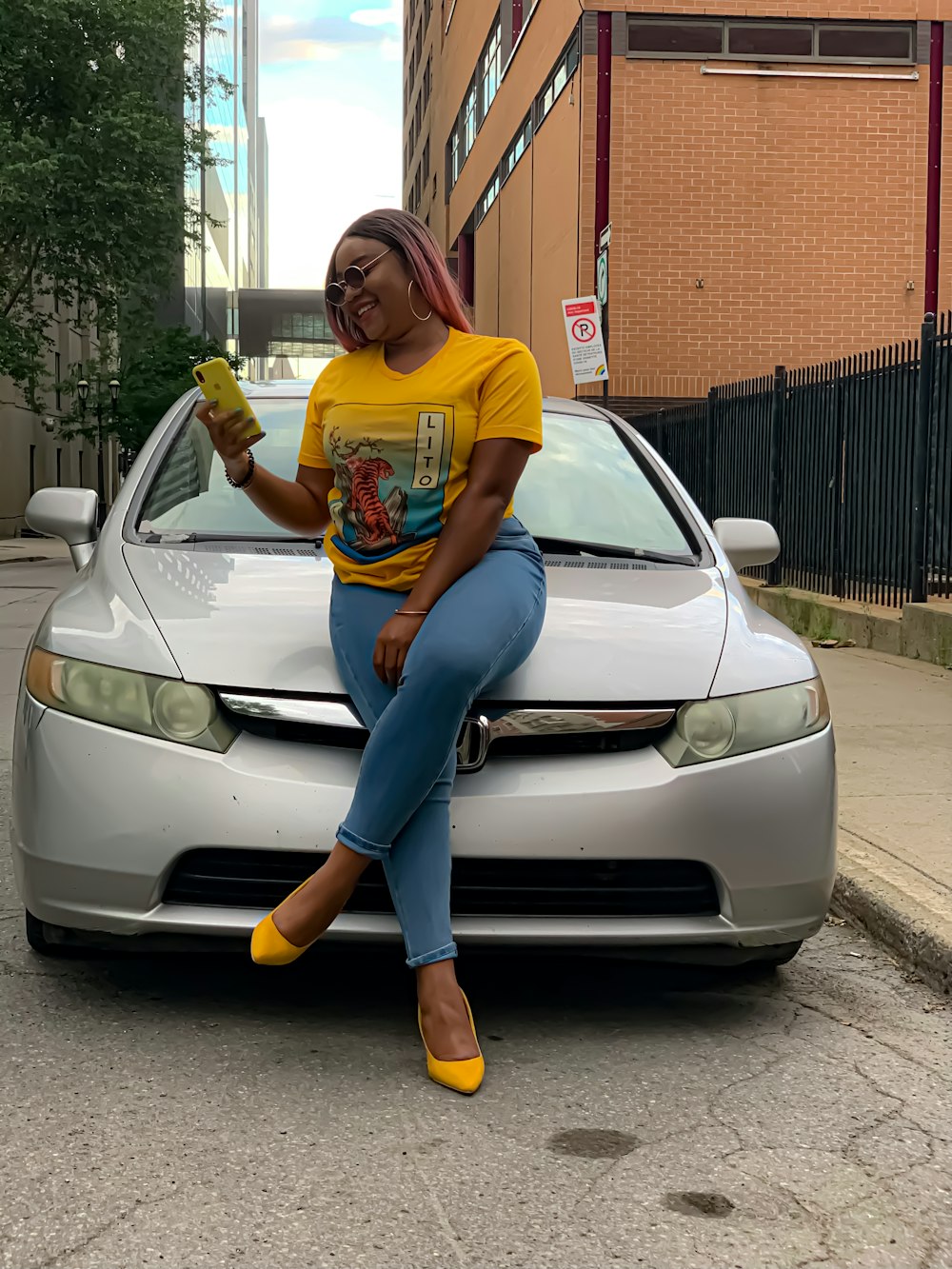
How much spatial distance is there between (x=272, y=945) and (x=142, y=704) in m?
0.58

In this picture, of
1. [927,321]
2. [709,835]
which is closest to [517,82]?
[927,321]

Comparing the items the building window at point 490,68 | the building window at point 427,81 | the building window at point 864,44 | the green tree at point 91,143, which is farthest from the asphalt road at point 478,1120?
the building window at point 427,81

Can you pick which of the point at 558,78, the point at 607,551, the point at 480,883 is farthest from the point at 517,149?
the point at 480,883

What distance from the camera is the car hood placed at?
3.14 m

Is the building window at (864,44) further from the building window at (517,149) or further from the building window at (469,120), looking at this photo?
the building window at (469,120)

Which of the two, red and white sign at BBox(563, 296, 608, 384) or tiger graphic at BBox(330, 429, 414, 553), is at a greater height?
red and white sign at BBox(563, 296, 608, 384)

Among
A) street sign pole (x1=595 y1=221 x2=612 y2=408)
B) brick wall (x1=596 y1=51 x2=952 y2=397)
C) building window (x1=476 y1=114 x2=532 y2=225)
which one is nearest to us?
street sign pole (x1=595 y1=221 x2=612 y2=408)

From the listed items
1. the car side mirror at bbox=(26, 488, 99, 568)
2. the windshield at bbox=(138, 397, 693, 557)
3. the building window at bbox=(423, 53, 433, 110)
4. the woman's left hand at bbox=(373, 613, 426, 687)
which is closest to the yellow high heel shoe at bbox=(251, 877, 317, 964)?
the woman's left hand at bbox=(373, 613, 426, 687)

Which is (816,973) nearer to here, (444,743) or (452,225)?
(444,743)

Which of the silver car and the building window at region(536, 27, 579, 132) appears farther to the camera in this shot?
the building window at region(536, 27, 579, 132)

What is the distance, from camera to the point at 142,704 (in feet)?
10.3

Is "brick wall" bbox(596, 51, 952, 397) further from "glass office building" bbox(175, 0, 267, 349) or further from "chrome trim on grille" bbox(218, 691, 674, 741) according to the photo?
"chrome trim on grille" bbox(218, 691, 674, 741)

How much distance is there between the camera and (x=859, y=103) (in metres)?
21.4

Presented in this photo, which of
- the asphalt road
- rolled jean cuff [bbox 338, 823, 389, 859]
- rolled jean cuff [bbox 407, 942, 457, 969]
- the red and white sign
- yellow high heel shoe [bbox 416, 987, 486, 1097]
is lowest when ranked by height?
the asphalt road
